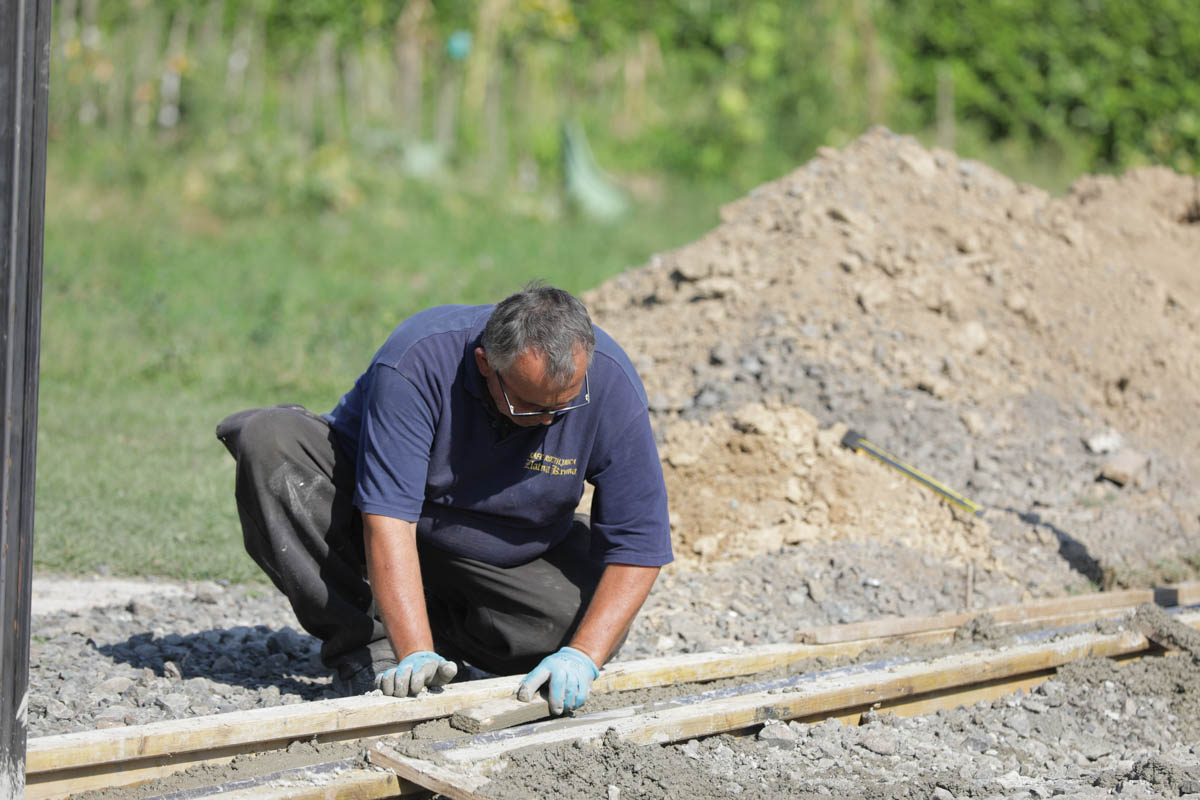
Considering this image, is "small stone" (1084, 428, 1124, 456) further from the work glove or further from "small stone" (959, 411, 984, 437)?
the work glove

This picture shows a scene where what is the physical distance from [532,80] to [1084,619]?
996 centimetres

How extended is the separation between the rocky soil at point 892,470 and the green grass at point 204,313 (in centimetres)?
91

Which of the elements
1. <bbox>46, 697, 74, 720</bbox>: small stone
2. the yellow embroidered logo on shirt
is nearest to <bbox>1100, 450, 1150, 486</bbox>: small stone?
the yellow embroidered logo on shirt

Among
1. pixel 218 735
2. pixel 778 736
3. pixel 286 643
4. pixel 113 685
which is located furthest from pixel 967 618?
pixel 113 685

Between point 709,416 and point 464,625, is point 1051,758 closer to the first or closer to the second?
point 464,625

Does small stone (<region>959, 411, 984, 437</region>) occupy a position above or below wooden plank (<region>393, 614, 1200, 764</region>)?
above

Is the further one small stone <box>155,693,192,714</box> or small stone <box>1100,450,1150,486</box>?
small stone <box>1100,450,1150,486</box>

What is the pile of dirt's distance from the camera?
18.5ft

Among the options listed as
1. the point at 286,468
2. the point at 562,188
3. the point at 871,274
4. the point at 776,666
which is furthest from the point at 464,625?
the point at 562,188

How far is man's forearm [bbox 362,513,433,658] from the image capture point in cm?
312

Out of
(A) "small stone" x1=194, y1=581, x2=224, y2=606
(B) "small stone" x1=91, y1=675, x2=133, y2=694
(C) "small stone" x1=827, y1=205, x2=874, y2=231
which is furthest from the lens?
(C) "small stone" x1=827, y1=205, x2=874, y2=231

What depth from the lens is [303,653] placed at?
4.23m

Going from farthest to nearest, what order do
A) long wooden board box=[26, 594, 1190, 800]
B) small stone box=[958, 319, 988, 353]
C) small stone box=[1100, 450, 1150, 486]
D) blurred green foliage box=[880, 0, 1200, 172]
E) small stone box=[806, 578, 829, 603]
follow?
1. blurred green foliage box=[880, 0, 1200, 172]
2. small stone box=[958, 319, 988, 353]
3. small stone box=[1100, 450, 1150, 486]
4. small stone box=[806, 578, 829, 603]
5. long wooden board box=[26, 594, 1190, 800]


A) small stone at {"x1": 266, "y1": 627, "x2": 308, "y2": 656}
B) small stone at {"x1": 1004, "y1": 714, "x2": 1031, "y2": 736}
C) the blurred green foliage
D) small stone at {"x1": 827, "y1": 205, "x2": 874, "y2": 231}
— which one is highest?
the blurred green foliage
